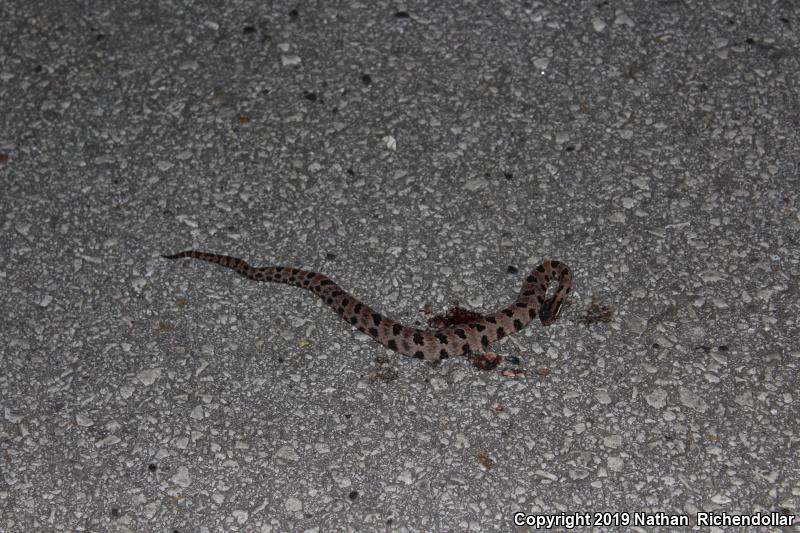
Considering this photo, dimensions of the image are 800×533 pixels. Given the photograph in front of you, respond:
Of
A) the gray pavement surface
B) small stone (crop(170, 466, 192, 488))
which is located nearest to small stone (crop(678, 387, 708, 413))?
the gray pavement surface

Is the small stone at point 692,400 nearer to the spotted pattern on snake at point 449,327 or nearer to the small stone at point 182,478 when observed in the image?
the spotted pattern on snake at point 449,327

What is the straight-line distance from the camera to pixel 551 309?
688 centimetres

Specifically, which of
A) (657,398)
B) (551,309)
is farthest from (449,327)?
(657,398)

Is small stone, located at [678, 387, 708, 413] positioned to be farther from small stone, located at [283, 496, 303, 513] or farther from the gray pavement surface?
small stone, located at [283, 496, 303, 513]

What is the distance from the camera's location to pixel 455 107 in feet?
27.4

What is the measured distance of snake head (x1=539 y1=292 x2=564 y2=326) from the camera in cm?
689

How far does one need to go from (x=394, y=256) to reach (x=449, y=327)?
0.80 metres

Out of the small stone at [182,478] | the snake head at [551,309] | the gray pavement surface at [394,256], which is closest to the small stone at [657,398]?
the gray pavement surface at [394,256]

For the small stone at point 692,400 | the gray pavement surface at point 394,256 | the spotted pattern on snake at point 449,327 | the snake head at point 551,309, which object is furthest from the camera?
the snake head at point 551,309

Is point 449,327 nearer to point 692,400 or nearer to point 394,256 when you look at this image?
point 394,256

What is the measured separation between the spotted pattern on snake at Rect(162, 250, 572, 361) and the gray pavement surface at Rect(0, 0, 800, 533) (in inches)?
3.9

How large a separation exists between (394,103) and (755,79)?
2.89 meters

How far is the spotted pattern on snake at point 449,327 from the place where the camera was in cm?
675

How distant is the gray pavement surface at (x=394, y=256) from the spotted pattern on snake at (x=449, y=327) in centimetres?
10
